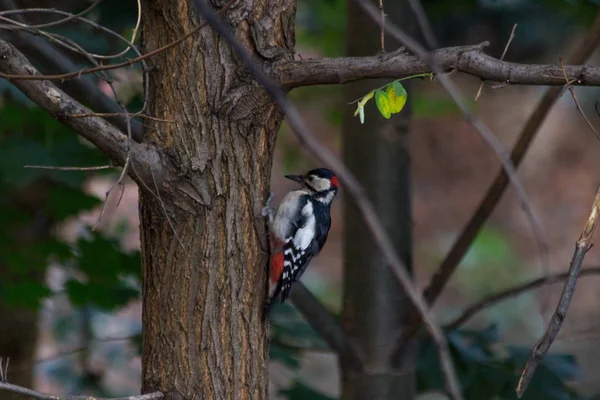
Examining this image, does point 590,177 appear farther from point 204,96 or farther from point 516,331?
point 204,96

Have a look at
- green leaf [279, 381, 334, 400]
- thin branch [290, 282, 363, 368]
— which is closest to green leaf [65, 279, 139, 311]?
green leaf [279, 381, 334, 400]

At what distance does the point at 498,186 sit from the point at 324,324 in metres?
1.02

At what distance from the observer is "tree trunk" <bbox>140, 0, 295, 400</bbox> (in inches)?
105

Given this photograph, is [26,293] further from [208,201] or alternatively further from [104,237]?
[208,201]

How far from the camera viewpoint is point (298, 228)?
389 cm

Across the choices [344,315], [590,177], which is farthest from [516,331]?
[344,315]

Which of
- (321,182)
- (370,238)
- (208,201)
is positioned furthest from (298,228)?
(208,201)

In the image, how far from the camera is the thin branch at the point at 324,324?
368 centimetres

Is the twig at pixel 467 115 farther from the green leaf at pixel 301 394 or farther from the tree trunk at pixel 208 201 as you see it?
Answer: the green leaf at pixel 301 394

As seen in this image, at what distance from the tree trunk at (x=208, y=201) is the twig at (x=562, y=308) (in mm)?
1159

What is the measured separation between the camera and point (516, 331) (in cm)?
1216

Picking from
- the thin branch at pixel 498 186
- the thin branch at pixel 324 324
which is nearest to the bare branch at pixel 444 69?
the thin branch at pixel 498 186

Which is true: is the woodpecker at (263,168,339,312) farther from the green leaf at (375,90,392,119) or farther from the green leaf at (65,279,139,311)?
the green leaf at (65,279,139,311)

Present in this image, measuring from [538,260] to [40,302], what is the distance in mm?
11784
